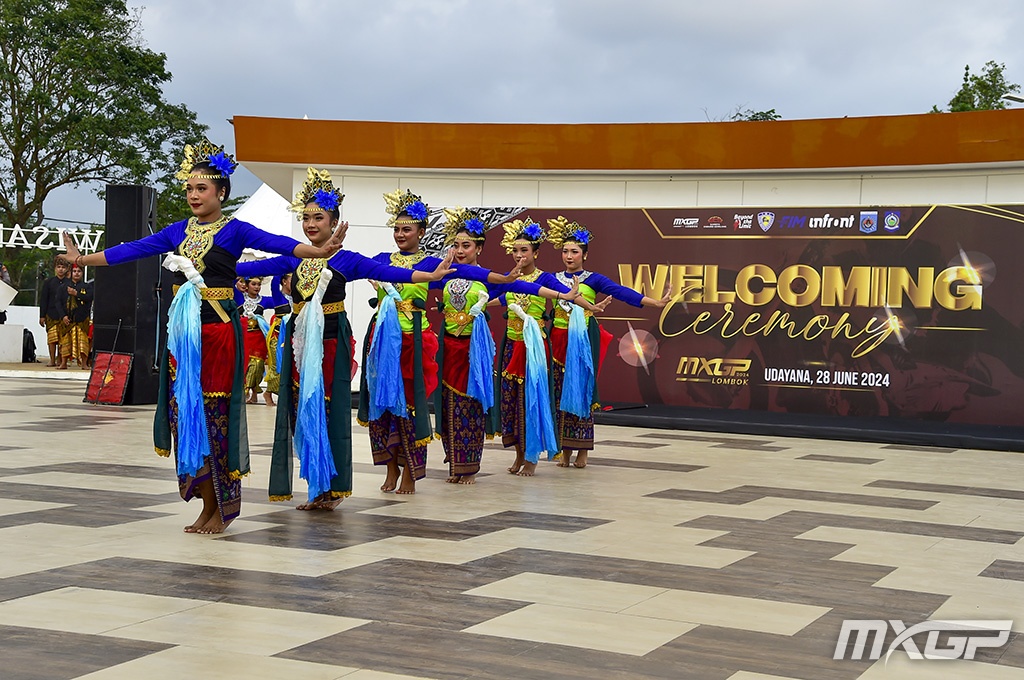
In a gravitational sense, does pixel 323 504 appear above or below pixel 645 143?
below

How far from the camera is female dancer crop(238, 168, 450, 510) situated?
5.94m

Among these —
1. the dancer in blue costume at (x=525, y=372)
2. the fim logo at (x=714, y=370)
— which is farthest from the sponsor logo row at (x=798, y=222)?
the dancer in blue costume at (x=525, y=372)

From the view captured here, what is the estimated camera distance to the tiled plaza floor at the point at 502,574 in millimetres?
3502

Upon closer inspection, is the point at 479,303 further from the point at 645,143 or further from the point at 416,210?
the point at 645,143

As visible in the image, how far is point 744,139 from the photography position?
1302 centimetres

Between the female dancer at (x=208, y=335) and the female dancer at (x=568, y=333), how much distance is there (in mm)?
3256

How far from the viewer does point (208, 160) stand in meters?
5.60

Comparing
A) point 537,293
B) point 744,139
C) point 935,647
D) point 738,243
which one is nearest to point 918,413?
point 738,243

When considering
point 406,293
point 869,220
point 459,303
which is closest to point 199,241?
point 406,293

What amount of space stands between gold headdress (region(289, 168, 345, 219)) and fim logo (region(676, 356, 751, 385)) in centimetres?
763

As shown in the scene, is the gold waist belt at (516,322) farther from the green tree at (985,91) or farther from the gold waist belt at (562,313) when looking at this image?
the green tree at (985,91)

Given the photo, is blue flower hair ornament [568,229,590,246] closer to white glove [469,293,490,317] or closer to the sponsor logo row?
white glove [469,293,490,317]

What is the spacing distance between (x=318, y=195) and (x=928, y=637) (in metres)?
3.61

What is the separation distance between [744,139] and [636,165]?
121 cm
